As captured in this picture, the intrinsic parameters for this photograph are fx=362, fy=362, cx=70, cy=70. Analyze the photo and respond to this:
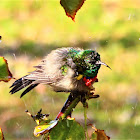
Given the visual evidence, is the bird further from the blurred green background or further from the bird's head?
the blurred green background

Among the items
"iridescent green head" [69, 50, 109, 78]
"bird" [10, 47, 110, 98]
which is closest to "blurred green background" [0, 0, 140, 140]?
"bird" [10, 47, 110, 98]

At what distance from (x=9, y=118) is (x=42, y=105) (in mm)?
223

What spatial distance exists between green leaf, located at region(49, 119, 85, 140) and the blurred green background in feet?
4.69

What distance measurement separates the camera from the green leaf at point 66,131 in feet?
1.38

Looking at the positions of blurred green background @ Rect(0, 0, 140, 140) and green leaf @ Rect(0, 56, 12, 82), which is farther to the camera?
blurred green background @ Rect(0, 0, 140, 140)

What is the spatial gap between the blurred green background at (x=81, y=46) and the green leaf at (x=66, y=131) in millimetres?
1430

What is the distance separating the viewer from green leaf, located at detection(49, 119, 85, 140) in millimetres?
420

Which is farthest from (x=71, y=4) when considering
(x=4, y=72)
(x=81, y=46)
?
(x=81, y=46)

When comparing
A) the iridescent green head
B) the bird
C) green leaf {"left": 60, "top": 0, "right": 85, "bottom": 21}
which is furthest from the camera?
the bird

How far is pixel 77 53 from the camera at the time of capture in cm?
63

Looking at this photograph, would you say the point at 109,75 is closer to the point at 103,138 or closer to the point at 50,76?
the point at 50,76

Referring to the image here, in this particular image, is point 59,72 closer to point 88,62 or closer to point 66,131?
point 88,62

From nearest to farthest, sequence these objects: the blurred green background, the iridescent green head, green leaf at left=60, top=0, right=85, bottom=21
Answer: green leaf at left=60, top=0, right=85, bottom=21, the iridescent green head, the blurred green background

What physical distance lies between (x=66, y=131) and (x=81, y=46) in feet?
8.11
